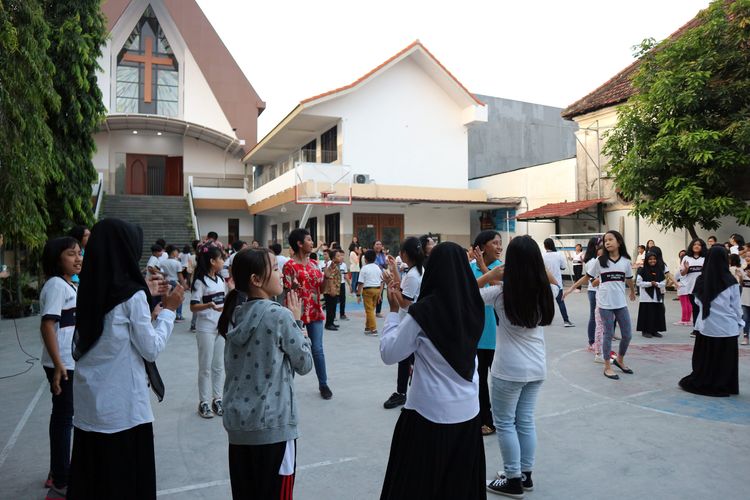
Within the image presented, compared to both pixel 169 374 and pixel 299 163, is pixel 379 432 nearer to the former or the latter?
pixel 169 374

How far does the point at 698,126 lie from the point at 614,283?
409 inches

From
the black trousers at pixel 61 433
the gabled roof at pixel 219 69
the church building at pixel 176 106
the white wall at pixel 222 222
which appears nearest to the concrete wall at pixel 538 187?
the white wall at pixel 222 222

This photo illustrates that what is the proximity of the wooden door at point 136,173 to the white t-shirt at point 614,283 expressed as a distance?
28912mm

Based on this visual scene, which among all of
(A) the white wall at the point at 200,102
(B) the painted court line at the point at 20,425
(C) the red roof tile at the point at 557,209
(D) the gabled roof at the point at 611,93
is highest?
(A) the white wall at the point at 200,102

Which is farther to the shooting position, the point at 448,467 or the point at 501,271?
the point at 501,271

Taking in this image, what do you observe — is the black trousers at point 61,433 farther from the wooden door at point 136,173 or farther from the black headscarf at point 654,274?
the wooden door at point 136,173

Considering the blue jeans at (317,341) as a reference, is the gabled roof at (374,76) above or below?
above

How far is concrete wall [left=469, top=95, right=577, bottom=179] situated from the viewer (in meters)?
28.6

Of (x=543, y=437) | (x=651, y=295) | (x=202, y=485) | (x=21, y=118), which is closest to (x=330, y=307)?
(x=651, y=295)

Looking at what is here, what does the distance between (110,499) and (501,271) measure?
2.66 meters

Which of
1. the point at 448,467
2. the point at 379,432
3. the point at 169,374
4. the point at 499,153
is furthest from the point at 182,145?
the point at 448,467

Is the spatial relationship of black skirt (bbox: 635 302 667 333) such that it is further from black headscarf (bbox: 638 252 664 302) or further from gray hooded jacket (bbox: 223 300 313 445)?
gray hooded jacket (bbox: 223 300 313 445)

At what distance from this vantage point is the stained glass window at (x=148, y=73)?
29.8m

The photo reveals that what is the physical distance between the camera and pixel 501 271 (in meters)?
3.59
